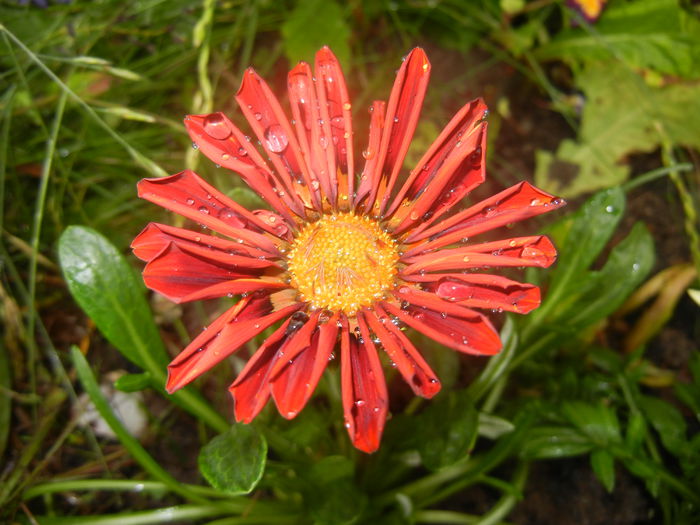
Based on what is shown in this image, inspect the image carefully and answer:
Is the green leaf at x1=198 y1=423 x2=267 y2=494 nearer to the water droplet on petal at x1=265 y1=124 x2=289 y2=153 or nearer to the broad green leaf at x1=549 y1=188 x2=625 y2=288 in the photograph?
the water droplet on petal at x1=265 y1=124 x2=289 y2=153

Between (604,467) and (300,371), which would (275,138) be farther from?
(604,467)

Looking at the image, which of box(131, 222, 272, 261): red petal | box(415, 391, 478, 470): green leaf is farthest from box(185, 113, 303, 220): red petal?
box(415, 391, 478, 470): green leaf

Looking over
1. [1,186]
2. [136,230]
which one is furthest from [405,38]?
[1,186]

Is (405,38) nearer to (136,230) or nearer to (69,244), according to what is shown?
(136,230)

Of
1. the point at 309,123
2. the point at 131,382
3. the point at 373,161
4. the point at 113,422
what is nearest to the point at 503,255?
the point at 373,161

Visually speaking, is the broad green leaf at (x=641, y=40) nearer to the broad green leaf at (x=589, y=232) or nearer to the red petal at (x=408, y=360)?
the broad green leaf at (x=589, y=232)

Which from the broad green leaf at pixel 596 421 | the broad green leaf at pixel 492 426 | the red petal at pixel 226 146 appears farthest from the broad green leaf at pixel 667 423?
the red petal at pixel 226 146
